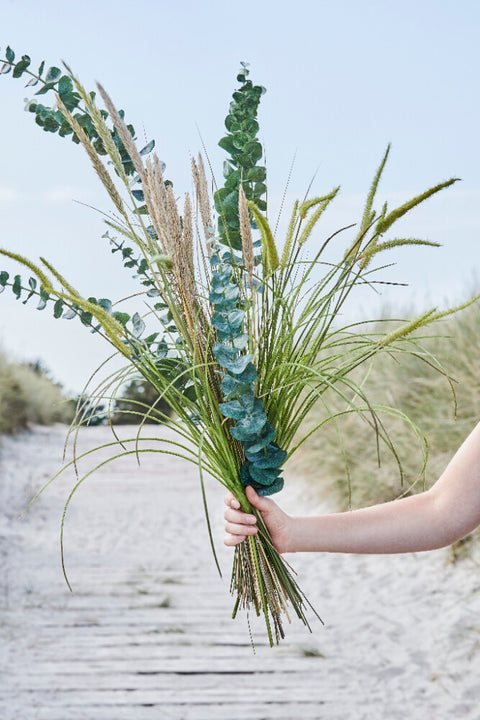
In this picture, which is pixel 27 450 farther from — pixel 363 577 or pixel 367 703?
pixel 367 703

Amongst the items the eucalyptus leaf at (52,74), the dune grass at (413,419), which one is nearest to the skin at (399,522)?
the eucalyptus leaf at (52,74)

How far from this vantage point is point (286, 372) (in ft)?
3.92

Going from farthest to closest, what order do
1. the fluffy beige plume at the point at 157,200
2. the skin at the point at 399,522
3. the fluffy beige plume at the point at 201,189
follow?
the skin at the point at 399,522, the fluffy beige plume at the point at 201,189, the fluffy beige plume at the point at 157,200

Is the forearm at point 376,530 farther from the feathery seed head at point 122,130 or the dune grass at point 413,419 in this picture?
the dune grass at point 413,419

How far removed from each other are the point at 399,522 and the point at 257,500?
0.30 meters

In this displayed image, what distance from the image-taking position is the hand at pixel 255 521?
3.88 ft

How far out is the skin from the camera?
4.09ft

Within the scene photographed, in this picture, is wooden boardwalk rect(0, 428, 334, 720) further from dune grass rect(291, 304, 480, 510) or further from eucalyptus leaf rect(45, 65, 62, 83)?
eucalyptus leaf rect(45, 65, 62, 83)

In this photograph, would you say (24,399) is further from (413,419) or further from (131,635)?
(131,635)

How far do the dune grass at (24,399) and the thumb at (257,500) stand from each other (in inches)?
268

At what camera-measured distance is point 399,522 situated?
1.32 meters

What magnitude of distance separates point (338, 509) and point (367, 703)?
211 centimetres

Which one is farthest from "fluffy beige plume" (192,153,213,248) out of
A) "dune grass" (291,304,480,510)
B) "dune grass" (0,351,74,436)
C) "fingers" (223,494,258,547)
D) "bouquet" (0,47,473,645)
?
"dune grass" (0,351,74,436)

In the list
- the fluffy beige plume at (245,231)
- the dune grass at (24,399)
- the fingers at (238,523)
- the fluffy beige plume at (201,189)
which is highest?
the fluffy beige plume at (201,189)
